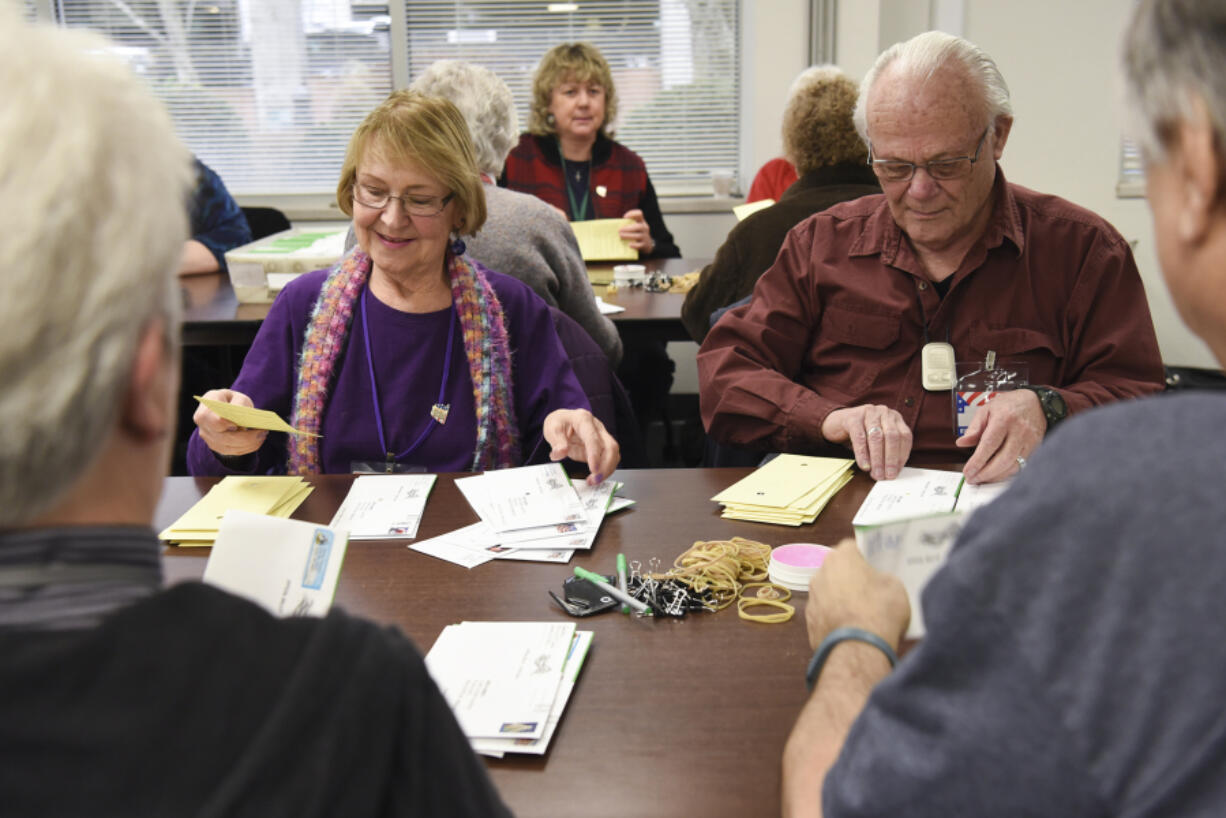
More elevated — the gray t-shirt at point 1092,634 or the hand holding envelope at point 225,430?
the gray t-shirt at point 1092,634

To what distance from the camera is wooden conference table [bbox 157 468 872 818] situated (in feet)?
3.50

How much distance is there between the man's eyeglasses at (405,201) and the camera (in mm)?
2236

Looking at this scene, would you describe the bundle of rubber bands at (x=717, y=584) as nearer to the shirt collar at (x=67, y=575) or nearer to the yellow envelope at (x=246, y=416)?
the yellow envelope at (x=246, y=416)

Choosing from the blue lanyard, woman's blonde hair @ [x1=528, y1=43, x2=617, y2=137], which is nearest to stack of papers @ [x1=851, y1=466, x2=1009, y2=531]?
the blue lanyard

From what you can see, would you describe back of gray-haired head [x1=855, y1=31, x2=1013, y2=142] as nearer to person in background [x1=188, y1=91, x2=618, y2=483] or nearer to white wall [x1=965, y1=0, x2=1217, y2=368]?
person in background [x1=188, y1=91, x2=618, y2=483]

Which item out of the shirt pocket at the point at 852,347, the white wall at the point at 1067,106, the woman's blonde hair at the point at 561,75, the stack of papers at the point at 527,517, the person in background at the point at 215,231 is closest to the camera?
the stack of papers at the point at 527,517

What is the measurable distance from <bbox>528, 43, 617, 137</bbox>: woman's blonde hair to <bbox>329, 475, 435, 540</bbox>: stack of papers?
11.6 feet

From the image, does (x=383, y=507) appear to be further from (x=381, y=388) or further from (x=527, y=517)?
(x=381, y=388)

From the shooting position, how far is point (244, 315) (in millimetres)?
3453

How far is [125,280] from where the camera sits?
2.09 ft

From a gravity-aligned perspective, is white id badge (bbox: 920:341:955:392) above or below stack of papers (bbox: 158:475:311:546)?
above

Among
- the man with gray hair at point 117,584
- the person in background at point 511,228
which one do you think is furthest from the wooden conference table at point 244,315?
the man with gray hair at point 117,584

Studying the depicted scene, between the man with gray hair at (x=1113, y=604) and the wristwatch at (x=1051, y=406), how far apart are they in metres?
1.24

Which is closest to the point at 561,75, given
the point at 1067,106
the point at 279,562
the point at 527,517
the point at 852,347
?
the point at 1067,106
